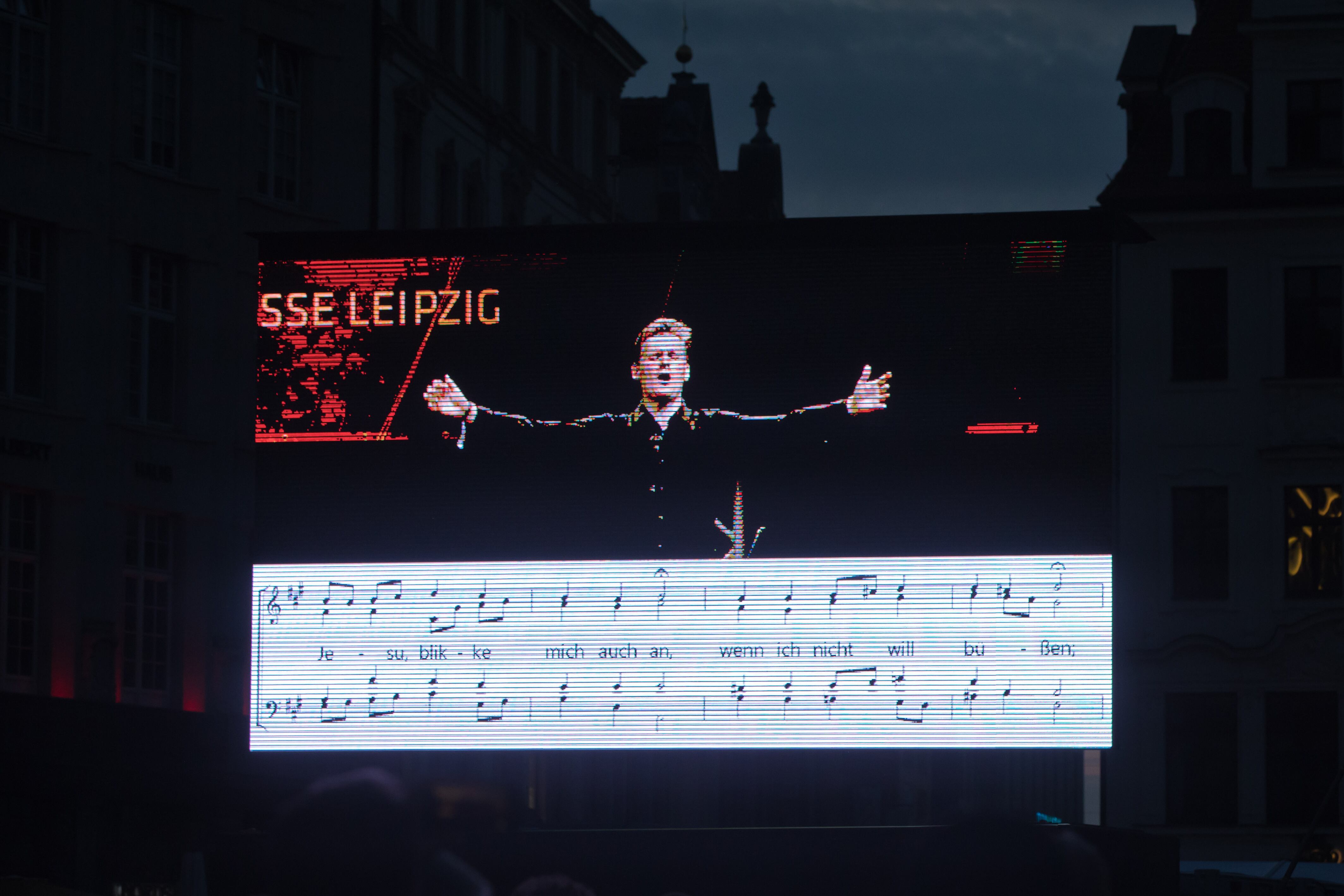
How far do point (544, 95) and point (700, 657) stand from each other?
82.1 feet

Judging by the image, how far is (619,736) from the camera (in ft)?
53.3

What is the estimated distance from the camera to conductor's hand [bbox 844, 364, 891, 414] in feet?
54.3
